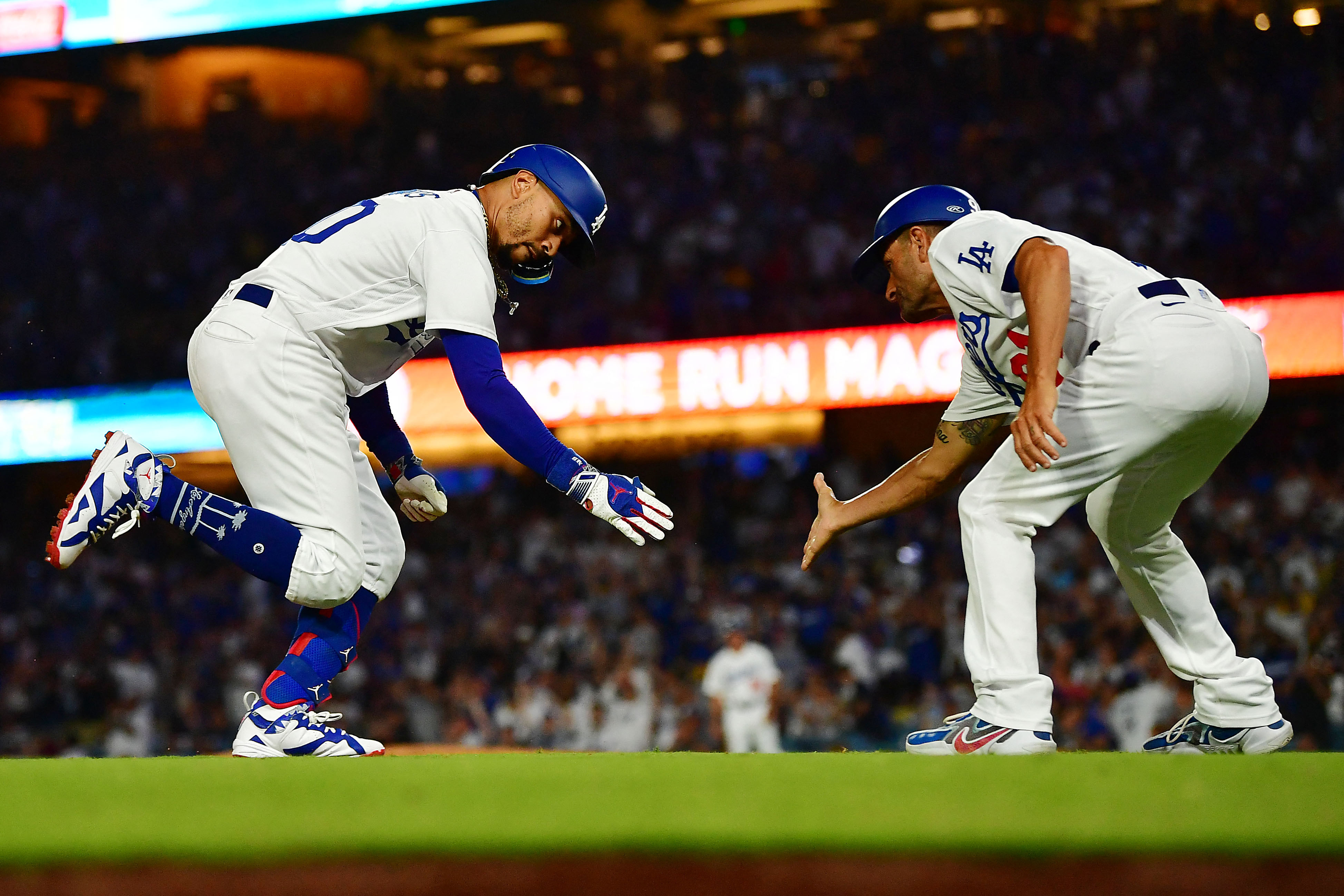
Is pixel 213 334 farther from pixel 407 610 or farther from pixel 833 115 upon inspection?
pixel 833 115

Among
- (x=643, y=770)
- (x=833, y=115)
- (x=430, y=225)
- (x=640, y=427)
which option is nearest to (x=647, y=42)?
(x=833, y=115)

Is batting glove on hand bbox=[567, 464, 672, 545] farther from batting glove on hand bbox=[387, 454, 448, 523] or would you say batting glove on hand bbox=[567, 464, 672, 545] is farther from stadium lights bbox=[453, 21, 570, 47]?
stadium lights bbox=[453, 21, 570, 47]

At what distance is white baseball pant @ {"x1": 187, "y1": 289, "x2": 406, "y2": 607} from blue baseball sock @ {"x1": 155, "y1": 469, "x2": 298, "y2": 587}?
0.04 meters

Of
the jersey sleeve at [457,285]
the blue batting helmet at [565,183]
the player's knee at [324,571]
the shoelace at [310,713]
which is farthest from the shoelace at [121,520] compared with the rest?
the blue batting helmet at [565,183]

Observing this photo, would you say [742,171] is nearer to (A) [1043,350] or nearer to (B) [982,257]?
(B) [982,257]

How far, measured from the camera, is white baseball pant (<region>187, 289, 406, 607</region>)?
10.6 feet

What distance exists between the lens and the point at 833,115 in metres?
13.7

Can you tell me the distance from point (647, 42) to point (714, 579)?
25.0 ft

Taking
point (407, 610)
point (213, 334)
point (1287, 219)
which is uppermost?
point (1287, 219)

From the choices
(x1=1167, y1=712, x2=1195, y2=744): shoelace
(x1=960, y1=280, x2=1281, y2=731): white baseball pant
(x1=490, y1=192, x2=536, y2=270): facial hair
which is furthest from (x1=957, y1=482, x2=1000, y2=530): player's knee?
(x1=490, y1=192, x2=536, y2=270): facial hair

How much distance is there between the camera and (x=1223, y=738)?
3285mm

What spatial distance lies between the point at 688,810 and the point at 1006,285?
1.73m

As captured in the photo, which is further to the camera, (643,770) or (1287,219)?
(1287,219)

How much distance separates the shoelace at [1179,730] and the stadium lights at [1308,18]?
10880 mm
